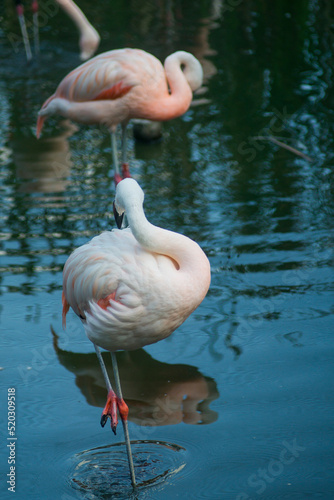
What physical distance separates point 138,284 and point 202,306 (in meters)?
1.58

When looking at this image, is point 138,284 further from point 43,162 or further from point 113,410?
point 43,162

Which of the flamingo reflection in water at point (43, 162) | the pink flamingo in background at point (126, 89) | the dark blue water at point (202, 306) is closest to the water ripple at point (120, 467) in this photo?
the dark blue water at point (202, 306)

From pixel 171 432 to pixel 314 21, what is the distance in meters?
10.1

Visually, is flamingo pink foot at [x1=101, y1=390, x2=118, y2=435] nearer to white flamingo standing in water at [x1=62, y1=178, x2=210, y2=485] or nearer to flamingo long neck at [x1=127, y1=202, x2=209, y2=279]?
white flamingo standing in water at [x1=62, y1=178, x2=210, y2=485]

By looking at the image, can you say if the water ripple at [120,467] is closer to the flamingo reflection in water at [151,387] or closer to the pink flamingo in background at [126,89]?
the flamingo reflection in water at [151,387]

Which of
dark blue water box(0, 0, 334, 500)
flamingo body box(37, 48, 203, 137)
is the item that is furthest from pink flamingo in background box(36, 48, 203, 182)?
dark blue water box(0, 0, 334, 500)

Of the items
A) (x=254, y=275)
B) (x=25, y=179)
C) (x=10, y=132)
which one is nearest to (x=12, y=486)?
(x=254, y=275)

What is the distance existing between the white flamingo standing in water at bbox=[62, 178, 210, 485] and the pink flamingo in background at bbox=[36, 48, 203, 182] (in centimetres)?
295

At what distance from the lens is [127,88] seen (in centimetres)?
614

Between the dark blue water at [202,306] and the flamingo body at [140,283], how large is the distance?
0.59 metres

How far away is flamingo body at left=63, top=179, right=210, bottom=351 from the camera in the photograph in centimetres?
308

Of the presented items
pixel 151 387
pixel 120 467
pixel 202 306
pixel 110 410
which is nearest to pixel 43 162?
pixel 202 306

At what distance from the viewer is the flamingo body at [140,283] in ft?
10.1

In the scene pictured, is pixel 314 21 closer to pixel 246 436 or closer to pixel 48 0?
pixel 48 0
